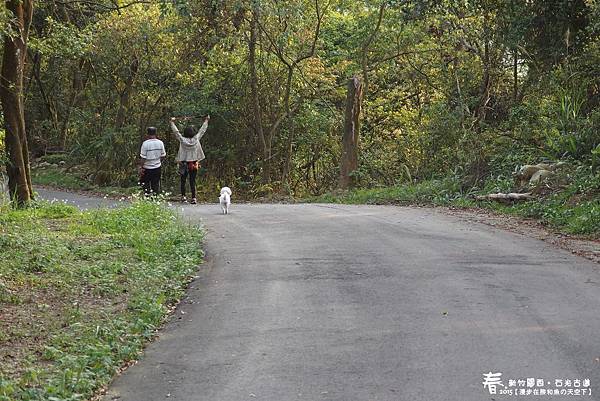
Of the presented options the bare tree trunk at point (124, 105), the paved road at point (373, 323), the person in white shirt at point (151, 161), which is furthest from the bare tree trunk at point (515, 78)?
the bare tree trunk at point (124, 105)

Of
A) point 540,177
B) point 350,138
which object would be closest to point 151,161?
point 350,138

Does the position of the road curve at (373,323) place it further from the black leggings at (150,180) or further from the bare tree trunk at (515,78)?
the bare tree trunk at (515,78)

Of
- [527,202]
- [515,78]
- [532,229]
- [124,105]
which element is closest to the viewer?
[532,229]

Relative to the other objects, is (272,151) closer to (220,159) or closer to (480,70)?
(220,159)

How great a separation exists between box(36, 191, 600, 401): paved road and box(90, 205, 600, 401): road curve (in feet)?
0.05

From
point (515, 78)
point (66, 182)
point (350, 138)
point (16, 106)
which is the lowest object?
point (66, 182)

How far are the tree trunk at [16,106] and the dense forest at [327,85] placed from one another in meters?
2.04

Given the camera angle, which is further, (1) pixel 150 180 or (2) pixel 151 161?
(1) pixel 150 180

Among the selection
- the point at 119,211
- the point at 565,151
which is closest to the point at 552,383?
the point at 119,211

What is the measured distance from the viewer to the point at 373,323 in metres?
7.31

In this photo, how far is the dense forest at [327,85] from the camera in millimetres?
19438

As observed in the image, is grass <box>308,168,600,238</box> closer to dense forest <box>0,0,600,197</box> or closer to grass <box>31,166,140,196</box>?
dense forest <box>0,0,600,197</box>

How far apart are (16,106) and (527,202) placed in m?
10.5

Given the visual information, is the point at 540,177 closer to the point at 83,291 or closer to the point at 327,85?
the point at 83,291
